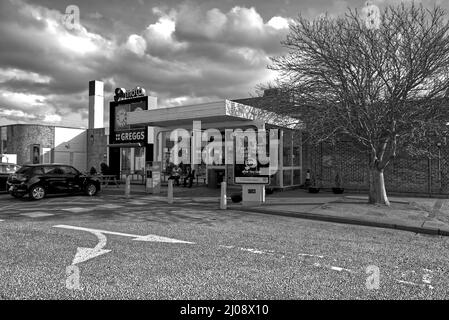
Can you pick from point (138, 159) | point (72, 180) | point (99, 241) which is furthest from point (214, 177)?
point (99, 241)

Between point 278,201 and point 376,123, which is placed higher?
point 376,123

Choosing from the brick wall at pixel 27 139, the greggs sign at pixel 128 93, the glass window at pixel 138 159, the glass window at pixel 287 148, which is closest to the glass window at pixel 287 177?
the glass window at pixel 287 148

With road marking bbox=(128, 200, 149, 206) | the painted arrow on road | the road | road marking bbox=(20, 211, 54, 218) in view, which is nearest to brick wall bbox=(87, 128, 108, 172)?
road marking bbox=(128, 200, 149, 206)

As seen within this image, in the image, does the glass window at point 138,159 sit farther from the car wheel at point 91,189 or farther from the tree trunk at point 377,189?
the tree trunk at point 377,189

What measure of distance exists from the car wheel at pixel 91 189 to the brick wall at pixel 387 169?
11340 mm

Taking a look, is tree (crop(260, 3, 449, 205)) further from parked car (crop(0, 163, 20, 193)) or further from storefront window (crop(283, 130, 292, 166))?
parked car (crop(0, 163, 20, 193))

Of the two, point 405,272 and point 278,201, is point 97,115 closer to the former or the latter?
point 278,201

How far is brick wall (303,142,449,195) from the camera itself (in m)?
16.3

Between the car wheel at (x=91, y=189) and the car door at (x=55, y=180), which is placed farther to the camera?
the car wheel at (x=91, y=189)

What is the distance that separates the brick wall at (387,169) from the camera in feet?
53.5

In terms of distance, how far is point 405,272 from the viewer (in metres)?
5.13

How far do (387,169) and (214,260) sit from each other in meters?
14.5
